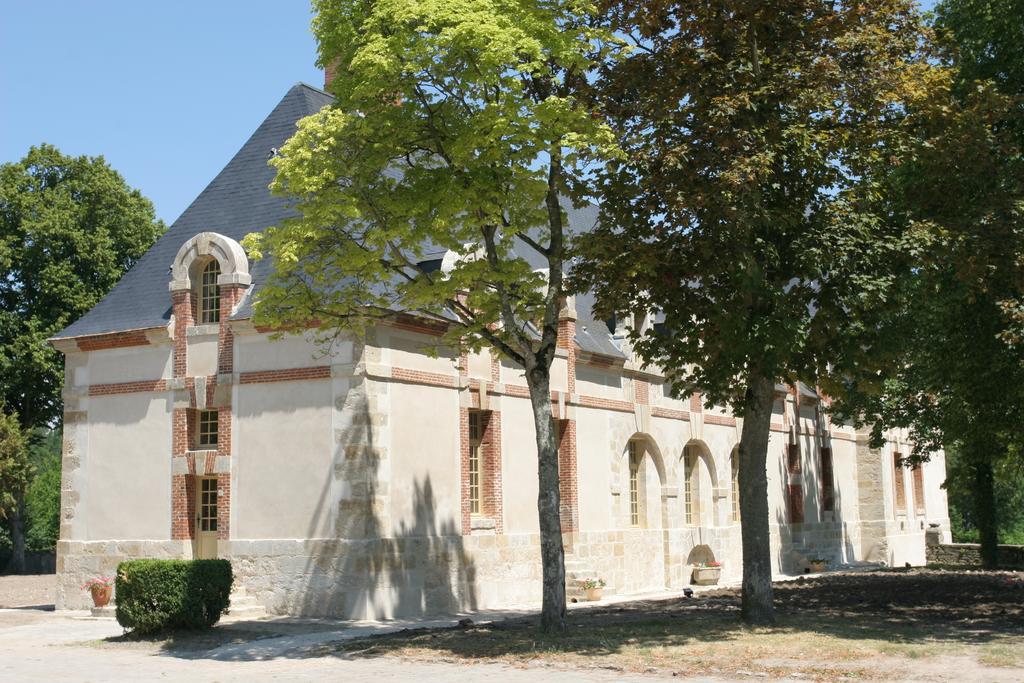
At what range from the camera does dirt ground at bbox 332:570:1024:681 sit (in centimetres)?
1284

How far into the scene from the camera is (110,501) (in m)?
22.7

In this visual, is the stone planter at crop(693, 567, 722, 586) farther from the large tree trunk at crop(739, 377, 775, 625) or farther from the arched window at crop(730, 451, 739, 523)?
the large tree trunk at crop(739, 377, 775, 625)

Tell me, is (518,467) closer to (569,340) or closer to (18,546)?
(569,340)

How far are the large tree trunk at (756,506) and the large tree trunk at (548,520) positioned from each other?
3.17 meters

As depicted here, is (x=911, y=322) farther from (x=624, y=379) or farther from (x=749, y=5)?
(x=624, y=379)

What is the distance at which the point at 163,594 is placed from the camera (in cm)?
1691

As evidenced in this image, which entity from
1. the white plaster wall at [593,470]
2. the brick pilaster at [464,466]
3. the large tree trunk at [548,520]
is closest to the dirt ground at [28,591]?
the brick pilaster at [464,466]

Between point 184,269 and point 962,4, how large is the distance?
15.7m

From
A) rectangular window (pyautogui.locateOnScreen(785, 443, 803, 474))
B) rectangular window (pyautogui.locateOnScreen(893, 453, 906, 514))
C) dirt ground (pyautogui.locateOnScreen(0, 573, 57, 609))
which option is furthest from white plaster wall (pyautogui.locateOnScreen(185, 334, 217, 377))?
rectangular window (pyautogui.locateOnScreen(893, 453, 906, 514))

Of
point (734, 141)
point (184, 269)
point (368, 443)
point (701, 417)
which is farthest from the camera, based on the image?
point (701, 417)

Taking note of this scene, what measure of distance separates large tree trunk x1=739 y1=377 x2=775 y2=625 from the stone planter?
11835 mm

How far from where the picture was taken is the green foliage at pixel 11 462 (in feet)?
110

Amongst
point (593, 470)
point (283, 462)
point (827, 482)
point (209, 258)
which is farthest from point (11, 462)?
point (827, 482)

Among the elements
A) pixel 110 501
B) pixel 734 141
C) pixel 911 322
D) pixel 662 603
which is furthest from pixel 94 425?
pixel 911 322
